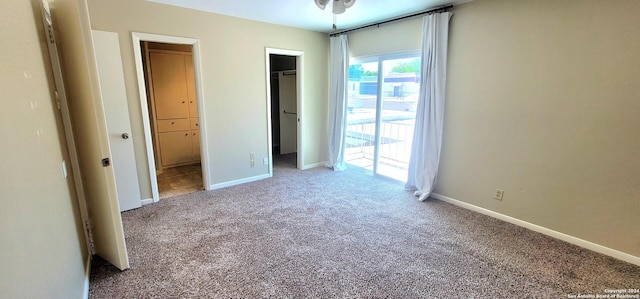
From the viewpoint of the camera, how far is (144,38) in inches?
122

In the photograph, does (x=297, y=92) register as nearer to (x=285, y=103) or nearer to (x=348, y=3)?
(x=285, y=103)

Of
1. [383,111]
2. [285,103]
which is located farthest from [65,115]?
[285,103]

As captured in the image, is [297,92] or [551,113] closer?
[551,113]

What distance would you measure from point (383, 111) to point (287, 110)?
242cm

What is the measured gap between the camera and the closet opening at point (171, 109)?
4.46 meters

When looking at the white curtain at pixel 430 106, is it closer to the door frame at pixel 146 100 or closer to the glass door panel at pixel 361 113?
the glass door panel at pixel 361 113

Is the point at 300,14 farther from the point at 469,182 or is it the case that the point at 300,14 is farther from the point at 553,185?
the point at 553,185

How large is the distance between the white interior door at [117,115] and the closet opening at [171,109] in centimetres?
100

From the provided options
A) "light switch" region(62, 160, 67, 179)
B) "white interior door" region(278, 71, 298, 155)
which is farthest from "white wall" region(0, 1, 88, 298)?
"white interior door" region(278, 71, 298, 155)

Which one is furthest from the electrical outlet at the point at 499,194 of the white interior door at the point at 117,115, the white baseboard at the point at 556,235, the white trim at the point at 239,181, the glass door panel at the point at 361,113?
the white interior door at the point at 117,115

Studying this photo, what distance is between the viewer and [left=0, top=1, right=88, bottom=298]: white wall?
969mm

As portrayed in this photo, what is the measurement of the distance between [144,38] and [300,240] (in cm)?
282

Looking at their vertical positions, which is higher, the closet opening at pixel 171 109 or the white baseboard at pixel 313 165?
the closet opening at pixel 171 109

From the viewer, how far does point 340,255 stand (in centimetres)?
234
